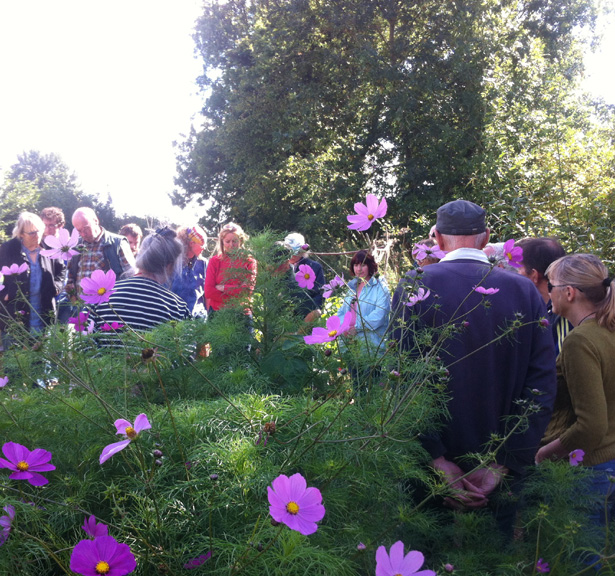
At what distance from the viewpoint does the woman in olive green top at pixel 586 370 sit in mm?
2125

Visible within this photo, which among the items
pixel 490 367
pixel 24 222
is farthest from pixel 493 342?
pixel 24 222

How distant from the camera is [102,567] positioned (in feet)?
2.74

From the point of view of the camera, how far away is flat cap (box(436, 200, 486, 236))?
222cm

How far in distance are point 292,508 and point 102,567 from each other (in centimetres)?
27

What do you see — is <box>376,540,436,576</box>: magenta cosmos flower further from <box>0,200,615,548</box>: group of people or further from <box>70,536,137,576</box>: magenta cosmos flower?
<box>0,200,615,548</box>: group of people

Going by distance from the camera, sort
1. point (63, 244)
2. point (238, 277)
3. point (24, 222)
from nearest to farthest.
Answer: point (63, 244) < point (238, 277) < point (24, 222)

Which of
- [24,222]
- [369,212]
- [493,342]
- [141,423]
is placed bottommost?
[24,222]

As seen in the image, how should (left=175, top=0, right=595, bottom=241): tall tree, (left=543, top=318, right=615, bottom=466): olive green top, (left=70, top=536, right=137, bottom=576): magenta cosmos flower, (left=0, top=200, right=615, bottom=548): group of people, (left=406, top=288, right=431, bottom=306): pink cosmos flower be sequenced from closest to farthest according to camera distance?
(left=70, top=536, right=137, bottom=576): magenta cosmos flower < (left=406, top=288, right=431, bottom=306): pink cosmos flower < (left=0, top=200, right=615, bottom=548): group of people < (left=543, top=318, right=615, bottom=466): olive green top < (left=175, top=0, right=595, bottom=241): tall tree

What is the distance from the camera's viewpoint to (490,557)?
4.61 ft

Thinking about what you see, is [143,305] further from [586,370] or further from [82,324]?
[586,370]

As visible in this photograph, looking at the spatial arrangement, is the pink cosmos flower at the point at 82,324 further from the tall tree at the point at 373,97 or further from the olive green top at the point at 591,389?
the tall tree at the point at 373,97

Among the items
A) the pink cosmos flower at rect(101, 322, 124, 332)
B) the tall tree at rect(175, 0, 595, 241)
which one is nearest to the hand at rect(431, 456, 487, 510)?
the pink cosmos flower at rect(101, 322, 124, 332)

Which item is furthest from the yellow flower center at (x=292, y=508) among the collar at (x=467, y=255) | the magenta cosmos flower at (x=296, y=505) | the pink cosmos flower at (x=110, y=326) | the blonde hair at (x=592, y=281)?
the blonde hair at (x=592, y=281)

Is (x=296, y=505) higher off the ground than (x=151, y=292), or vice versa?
(x=296, y=505)
